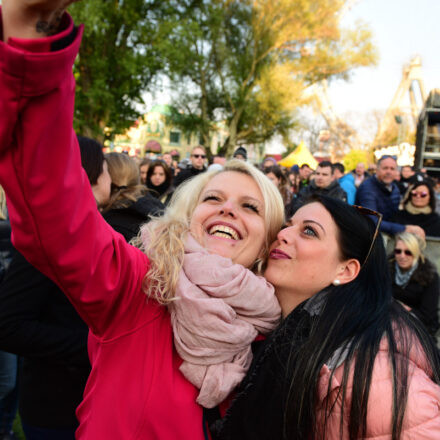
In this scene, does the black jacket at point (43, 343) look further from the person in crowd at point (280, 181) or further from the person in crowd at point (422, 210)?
the person in crowd at point (280, 181)

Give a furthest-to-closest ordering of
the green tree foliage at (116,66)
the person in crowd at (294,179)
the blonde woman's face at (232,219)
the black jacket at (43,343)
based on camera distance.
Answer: the green tree foliage at (116,66) → the person in crowd at (294,179) → the black jacket at (43,343) → the blonde woman's face at (232,219)

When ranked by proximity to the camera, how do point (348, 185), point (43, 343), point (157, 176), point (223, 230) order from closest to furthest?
point (223, 230) < point (43, 343) < point (157, 176) < point (348, 185)

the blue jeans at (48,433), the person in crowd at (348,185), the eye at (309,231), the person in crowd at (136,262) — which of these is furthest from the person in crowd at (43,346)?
the person in crowd at (348,185)

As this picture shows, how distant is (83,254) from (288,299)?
1.04 meters

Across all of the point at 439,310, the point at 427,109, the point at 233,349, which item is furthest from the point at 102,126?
the point at 233,349

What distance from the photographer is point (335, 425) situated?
4.51 feet

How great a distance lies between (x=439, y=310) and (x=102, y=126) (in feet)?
46.5

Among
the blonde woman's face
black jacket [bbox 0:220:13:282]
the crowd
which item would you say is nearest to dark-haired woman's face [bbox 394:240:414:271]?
the crowd

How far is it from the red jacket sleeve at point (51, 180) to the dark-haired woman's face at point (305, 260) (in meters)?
0.79

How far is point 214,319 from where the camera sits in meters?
1.32

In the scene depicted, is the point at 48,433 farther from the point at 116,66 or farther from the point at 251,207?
the point at 116,66

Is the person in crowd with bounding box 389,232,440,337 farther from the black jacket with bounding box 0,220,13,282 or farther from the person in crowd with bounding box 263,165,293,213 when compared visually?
the black jacket with bounding box 0,220,13,282

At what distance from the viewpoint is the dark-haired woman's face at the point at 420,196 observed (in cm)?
519

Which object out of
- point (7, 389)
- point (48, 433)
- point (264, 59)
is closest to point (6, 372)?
point (7, 389)
